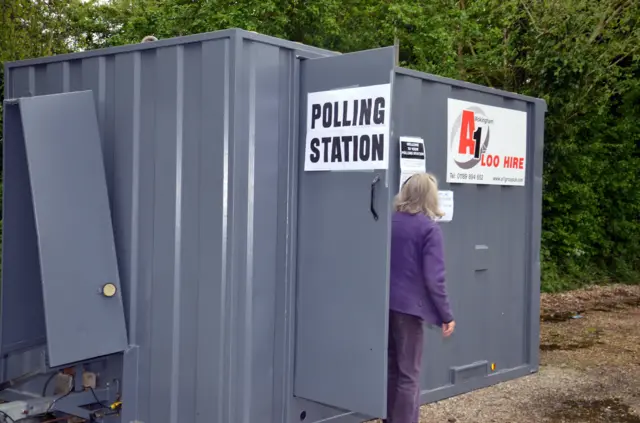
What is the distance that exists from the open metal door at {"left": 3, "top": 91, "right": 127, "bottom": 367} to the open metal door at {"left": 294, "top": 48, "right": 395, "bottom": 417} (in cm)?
124

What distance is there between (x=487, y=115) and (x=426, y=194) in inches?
76.0

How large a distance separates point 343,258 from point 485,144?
7.60ft

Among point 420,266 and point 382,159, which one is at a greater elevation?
point 382,159

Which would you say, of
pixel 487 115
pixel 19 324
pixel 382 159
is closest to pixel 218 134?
pixel 382 159

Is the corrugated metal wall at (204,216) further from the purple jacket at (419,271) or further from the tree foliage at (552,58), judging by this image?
the tree foliage at (552,58)

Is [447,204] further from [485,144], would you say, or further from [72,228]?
[72,228]

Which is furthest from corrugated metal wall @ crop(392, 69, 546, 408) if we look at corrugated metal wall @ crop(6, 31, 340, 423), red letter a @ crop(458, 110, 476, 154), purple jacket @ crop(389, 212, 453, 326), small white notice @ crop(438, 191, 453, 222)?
corrugated metal wall @ crop(6, 31, 340, 423)

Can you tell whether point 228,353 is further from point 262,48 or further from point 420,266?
point 262,48

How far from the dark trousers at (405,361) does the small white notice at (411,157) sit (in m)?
1.07

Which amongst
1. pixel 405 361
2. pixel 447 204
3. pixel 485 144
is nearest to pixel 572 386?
pixel 447 204

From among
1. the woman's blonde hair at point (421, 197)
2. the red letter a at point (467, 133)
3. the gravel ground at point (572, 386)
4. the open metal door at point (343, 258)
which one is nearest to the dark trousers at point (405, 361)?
the open metal door at point (343, 258)

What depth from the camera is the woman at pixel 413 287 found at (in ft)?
15.6

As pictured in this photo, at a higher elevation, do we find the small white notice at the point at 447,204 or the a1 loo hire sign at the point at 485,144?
the a1 loo hire sign at the point at 485,144

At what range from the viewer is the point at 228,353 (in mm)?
4566
